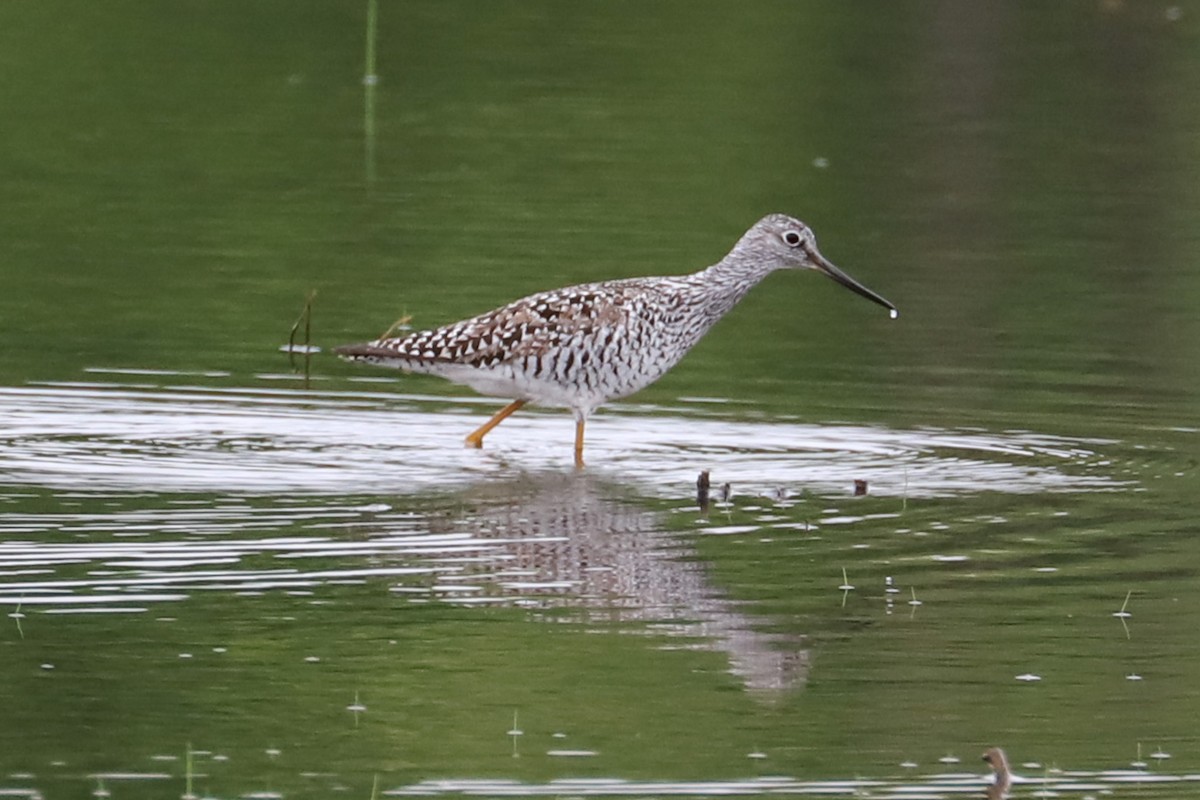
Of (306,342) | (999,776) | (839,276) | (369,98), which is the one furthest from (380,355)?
(369,98)

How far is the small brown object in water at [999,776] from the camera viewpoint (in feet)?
23.9

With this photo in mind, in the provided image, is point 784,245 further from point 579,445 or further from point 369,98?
point 369,98

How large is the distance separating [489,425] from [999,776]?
5.57m

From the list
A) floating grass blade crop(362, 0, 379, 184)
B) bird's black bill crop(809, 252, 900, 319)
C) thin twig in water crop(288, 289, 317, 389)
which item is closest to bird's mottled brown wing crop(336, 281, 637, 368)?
bird's black bill crop(809, 252, 900, 319)

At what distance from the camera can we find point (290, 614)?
9.02 meters

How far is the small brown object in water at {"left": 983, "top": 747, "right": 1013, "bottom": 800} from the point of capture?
7273 millimetres

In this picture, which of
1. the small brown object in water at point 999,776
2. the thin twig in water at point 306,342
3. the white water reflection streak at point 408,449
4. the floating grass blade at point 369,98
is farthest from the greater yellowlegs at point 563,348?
the floating grass blade at point 369,98

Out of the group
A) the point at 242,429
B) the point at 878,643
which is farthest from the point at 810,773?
the point at 242,429

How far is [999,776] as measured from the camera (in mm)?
7316

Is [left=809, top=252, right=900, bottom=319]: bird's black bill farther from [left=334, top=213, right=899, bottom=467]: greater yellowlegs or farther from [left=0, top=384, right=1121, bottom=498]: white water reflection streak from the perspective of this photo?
[left=0, top=384, right=1121, bottom=498]: white water reflection streak

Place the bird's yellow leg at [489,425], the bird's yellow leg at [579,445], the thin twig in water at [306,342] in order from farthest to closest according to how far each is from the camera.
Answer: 1. the thin twig in water at [306,342]
2. the bird's yellow leg at [489,425]
3. the bird's yellow leg at [579,445]

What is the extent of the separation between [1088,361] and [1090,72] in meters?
14.0

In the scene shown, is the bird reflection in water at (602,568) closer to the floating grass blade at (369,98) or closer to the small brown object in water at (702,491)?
the small brown object in water at (702,491)

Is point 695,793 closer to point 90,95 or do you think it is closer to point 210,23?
point 90,95
